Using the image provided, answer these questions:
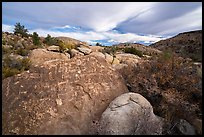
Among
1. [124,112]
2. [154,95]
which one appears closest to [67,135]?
[124,112]

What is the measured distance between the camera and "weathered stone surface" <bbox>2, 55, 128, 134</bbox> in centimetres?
495

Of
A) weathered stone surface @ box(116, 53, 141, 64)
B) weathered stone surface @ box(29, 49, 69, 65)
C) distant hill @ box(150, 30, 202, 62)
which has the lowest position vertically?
distant hill @ box(150, 30, 202, 62)

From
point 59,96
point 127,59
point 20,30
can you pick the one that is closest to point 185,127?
point 59,96

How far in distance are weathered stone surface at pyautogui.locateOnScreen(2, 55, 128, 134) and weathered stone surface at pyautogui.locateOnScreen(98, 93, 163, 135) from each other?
0.42 metres

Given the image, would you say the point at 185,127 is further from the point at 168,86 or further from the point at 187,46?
the point at 187,46

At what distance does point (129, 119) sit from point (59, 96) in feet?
5.78

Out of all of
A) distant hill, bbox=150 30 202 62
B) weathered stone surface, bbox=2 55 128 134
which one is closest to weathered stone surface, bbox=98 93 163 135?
weathered stone surface, bbox=2 55 128 134

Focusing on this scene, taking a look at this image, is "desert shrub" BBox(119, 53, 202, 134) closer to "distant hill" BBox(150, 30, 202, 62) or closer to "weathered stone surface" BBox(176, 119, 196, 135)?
"weathered stone surface" BBox(176, 119, 196, 135)

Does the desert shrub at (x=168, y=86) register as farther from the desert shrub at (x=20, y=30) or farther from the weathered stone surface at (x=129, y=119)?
the desert shrub at (x=20, y=30)

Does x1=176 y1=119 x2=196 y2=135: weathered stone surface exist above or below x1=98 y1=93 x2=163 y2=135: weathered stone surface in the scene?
below

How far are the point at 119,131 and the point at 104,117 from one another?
50cm

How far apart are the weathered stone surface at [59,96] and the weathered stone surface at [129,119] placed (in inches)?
16.5

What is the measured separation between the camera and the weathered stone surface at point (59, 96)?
4949 mm

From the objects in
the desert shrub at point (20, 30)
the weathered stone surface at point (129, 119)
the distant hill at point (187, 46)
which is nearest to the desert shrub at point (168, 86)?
the weathered stone surface at point (129, 119)
